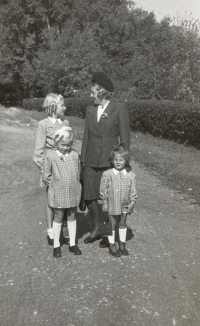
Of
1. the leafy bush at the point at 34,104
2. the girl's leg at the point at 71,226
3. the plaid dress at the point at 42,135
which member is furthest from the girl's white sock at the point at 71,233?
the leafy bush at the point at 34,104

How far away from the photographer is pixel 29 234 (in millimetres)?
5273

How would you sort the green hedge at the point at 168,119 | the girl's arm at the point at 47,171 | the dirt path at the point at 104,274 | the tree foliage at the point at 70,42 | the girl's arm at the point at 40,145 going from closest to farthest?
the dirt path at the point at 104,274 → the girl's arm at the point at 47,171 → the girl's arm at the point at 40,145 → the green hedge at the point at 168,119 → the tree foliage at the point at 70,42

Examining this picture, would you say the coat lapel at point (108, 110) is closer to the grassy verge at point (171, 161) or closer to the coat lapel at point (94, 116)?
the coat lapel at point (94, 116)

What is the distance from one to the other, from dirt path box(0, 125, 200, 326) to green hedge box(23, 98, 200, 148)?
22.6ft

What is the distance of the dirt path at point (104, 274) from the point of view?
3.30 meters

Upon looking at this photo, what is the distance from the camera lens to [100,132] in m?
4.80

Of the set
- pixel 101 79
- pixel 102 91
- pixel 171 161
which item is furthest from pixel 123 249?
pixel 171 161

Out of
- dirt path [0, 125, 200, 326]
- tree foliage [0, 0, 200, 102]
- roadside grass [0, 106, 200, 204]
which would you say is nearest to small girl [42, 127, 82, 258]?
dirt path [0, 125, 200, 326]

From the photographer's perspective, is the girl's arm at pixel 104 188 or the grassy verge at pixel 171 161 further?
the grassy verge at pixel 171 161

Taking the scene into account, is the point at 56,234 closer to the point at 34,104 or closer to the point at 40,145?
the point at 40,145

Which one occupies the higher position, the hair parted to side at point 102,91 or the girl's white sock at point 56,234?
the hair parted to side at point 102,91

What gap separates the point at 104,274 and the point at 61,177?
1161 mm

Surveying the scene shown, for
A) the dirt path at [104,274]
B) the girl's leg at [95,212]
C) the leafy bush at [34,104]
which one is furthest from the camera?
the leafy bush at [34,104]

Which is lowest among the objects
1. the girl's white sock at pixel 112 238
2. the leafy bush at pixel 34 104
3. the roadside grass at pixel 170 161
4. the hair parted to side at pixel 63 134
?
the leafy bush at pixel 34 104
